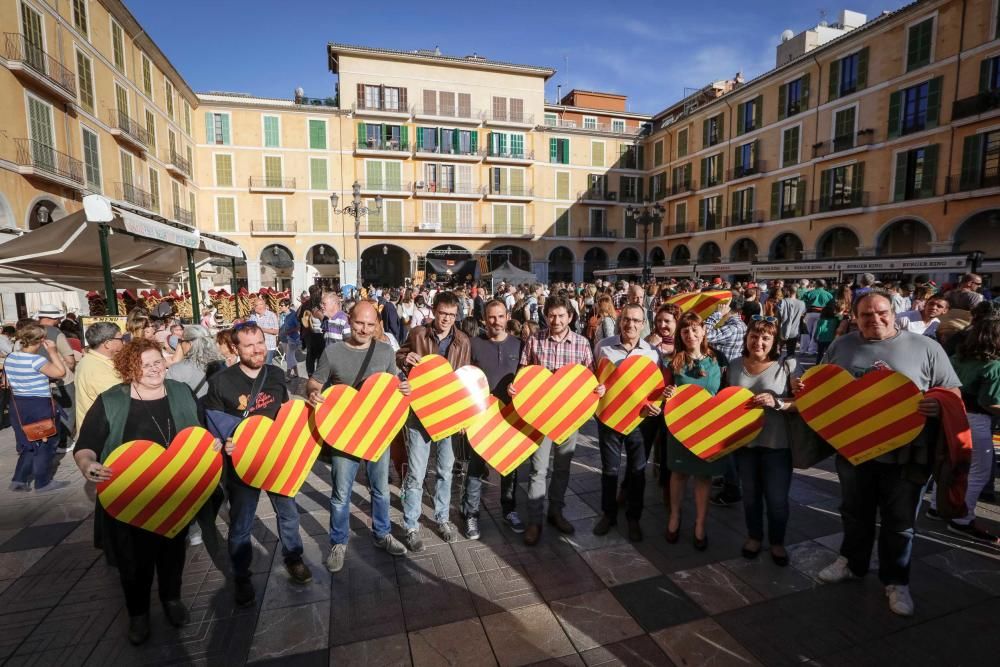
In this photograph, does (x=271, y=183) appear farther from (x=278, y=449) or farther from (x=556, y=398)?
(x=556, y=398)

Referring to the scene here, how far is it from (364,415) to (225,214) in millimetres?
31035

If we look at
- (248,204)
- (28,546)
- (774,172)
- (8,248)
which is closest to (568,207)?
(774,172)

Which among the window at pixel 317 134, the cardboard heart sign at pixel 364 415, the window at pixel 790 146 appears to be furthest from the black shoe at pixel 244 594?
the window at pixel 317 134

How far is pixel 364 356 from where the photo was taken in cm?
327

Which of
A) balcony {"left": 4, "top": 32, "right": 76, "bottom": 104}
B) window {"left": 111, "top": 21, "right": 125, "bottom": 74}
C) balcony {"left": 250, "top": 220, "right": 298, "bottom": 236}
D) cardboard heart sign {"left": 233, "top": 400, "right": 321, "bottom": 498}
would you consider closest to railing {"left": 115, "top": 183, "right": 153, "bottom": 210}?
balcony {"left": 4, "top": 32, "right": 76, "bottom": 104}

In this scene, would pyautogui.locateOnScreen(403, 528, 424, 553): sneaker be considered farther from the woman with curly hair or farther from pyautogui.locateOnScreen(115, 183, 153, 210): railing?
pyautogui.locateOnScreen(115, 183, 153, 210): railing

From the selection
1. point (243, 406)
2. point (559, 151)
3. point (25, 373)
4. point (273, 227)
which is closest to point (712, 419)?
point (243, 406)

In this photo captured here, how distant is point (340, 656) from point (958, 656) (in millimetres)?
3082

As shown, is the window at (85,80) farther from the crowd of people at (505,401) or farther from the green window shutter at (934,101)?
the green window shutter at (934,101)

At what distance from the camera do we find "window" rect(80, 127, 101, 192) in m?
16.7

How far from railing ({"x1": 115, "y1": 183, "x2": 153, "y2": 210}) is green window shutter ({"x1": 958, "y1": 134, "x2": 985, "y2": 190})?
107 ft

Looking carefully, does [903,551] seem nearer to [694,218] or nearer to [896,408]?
[896,408]

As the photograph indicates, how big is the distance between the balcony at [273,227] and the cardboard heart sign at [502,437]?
2960cm

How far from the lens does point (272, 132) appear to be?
28.6 meters
